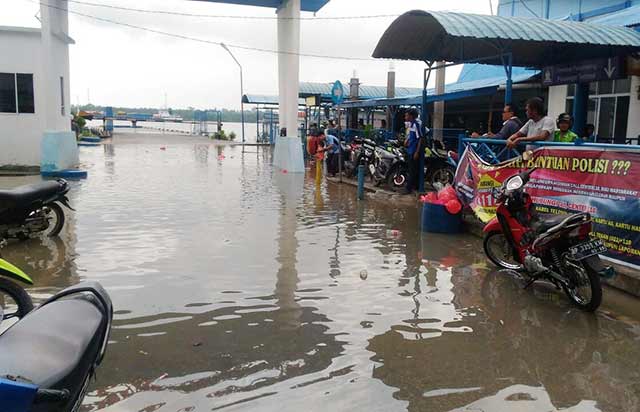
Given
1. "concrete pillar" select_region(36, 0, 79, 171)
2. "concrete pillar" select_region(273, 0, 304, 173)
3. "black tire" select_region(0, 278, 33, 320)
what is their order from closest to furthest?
"black tire" select_region(0, 278, 33, 320) → "concrete pillar" select_region(36, 0, 79, 171) → "concrete pillar" select_region(273, 0, 304, 173)

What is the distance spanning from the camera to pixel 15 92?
55.9 ft

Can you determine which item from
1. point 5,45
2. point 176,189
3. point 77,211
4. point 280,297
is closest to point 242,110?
point 5,45

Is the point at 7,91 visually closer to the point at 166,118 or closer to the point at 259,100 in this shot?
the point at 259,100

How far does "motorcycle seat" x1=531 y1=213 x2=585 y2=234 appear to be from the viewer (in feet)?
16.8

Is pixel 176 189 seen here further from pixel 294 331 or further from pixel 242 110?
pixel 242 110

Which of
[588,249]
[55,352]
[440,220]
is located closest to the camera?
[55,352]

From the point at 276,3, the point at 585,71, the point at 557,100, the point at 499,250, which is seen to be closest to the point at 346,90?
the point at 276,3

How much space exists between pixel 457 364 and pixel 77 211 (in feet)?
26.7

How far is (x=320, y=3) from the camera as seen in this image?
2014 centimetres

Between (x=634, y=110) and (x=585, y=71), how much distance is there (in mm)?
3544

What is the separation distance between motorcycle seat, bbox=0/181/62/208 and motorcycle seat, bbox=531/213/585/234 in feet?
18.9

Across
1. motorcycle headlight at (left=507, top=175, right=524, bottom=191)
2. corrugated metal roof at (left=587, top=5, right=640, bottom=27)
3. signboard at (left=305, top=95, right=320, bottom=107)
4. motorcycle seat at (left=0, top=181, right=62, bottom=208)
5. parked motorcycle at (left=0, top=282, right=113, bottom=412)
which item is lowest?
parked motorcycle at (left=0, top=282, right=113, bottom=412)

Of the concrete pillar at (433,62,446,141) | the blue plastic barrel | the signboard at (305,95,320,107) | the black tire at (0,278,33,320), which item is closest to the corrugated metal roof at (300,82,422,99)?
the signboard at (305,95,320,107)

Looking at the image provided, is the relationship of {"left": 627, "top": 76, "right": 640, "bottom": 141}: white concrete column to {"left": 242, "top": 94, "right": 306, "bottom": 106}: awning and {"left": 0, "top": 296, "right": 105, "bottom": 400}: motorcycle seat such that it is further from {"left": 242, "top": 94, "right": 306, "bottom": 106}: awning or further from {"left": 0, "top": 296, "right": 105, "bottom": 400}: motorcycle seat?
{"left": 242, "top": 94, "right": 306, "bottom": 106}: awning
